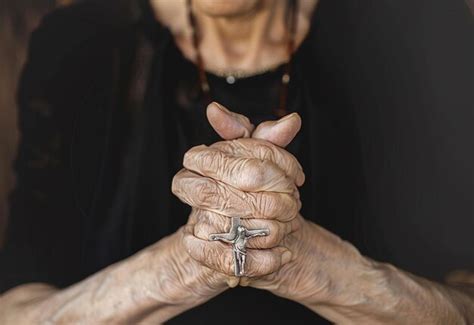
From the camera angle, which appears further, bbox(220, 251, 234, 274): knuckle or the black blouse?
the black blouse

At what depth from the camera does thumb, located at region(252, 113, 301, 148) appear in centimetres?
69

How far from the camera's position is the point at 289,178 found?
70 cm

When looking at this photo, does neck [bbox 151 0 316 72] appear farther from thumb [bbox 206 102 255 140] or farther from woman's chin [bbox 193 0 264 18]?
thumb [bbox 206 102 255 140]

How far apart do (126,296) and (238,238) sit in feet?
0.85

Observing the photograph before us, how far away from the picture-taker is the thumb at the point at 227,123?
0.67 meters

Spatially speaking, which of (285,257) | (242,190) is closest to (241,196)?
(242,190)

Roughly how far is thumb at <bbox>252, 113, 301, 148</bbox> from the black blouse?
0.15m

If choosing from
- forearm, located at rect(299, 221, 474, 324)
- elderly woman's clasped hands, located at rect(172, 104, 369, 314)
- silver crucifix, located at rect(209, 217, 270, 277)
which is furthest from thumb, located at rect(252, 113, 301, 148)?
forearm, located at rect(299, 221, 474, 324)

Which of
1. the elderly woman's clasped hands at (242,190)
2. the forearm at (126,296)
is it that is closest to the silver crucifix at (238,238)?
the elderly woman's clasped hands at (242,190)

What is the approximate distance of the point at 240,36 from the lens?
0.90 m

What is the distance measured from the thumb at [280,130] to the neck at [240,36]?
19 cm

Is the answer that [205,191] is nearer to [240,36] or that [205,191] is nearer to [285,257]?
[285,257]

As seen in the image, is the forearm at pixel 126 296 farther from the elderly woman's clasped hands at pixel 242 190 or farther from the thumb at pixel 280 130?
the thumb at pixel 280 130

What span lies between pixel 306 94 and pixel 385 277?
0.92 feet
